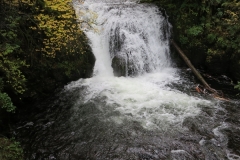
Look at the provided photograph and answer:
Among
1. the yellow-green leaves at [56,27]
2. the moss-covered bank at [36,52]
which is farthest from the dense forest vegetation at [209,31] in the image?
the yellow-green leaves at [56,27]

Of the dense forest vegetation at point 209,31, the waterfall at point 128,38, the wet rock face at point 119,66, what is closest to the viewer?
the dense forest vegetation at point 209,31

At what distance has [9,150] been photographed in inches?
207

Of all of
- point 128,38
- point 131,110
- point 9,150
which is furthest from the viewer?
point 128,38

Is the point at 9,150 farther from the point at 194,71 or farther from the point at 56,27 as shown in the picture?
the point at 194,71

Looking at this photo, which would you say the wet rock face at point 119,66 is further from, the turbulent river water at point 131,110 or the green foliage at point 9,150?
the green foliage at point 9,150

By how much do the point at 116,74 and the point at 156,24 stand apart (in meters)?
3.21

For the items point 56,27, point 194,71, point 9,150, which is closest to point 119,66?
point 56,27

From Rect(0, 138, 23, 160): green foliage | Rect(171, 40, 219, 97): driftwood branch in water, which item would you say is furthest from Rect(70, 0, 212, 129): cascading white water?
Rect(0, 138, 23, 160): green foliage

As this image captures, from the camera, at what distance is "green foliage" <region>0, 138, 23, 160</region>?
4.99m

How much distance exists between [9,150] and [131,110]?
3699 millimetres

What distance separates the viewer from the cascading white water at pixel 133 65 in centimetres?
737

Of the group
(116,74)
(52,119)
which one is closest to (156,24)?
(116,74)

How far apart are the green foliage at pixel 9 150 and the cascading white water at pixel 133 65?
269 cm

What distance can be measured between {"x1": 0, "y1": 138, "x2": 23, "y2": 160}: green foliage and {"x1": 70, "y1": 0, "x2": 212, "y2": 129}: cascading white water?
106 inches
